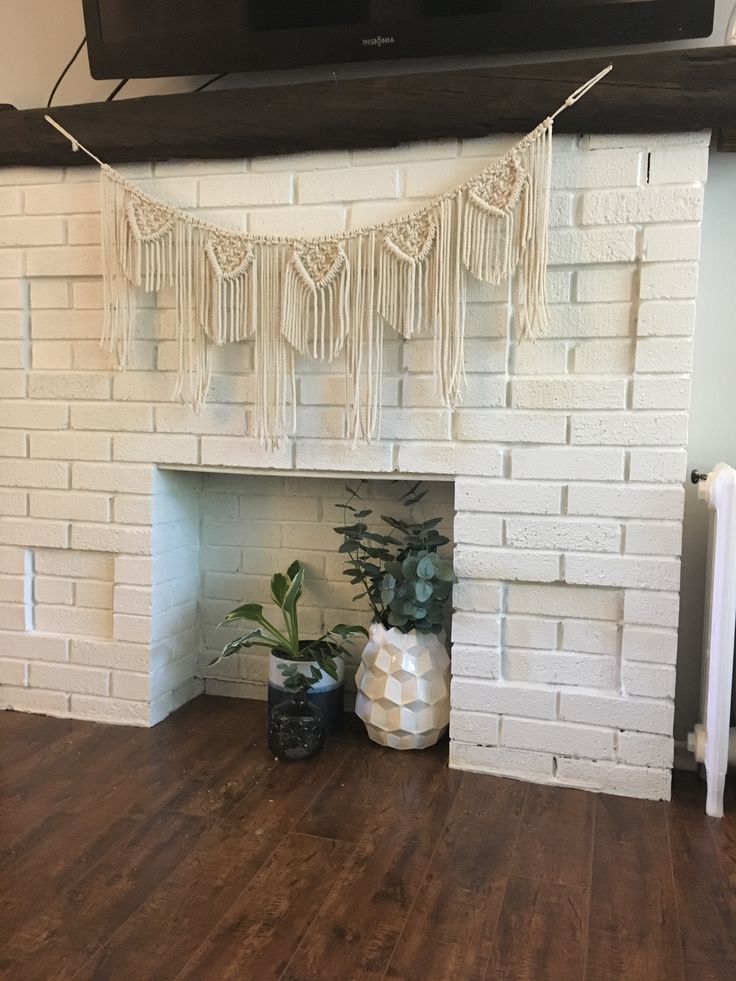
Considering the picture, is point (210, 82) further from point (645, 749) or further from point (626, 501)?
point (645, 749)

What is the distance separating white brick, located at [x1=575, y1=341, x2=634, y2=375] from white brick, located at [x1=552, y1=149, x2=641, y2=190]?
12.7 inches

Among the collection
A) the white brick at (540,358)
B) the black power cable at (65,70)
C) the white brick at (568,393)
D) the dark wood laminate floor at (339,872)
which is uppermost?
the black power cable at (65,70)

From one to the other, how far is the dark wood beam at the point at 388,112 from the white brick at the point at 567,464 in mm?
655

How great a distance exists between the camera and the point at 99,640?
1.95m

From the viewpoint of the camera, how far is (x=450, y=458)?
1.70 metres

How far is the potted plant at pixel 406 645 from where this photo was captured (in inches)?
67.6

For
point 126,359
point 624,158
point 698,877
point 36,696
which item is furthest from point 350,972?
point 624,158

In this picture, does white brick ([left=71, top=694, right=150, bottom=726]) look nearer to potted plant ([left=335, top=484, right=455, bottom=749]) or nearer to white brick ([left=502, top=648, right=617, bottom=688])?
potted plant ([left=335, top=484, right=455, bottom=749])

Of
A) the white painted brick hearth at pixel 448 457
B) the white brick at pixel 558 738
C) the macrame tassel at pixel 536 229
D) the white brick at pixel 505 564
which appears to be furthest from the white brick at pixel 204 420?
the white brick at pixel 558 738

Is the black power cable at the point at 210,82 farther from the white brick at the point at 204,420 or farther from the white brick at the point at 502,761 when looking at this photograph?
the white brick at the point at 502,761

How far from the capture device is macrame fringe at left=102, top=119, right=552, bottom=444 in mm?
1559

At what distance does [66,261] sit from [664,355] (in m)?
1.40

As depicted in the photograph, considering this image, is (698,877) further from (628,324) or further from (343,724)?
(628,324)

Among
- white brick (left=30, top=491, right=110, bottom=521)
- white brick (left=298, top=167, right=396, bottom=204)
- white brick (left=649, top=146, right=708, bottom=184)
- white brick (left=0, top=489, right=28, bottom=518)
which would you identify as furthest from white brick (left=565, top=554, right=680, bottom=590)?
white brick (left=0, top=489, right=28, bottom=518)
